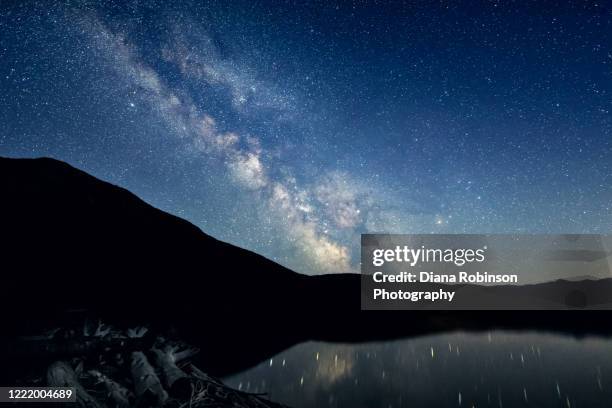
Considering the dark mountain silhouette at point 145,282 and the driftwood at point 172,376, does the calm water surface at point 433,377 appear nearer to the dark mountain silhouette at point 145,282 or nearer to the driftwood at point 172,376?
the dark mountain silhouette at point 145,282

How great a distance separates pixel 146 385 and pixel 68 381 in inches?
71.1

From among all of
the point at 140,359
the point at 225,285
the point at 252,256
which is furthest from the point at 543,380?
the point at 252,256

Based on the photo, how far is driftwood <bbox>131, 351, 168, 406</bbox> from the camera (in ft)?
23.3

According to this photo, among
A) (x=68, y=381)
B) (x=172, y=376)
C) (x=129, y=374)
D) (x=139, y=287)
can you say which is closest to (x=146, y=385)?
(x=172, y=376)

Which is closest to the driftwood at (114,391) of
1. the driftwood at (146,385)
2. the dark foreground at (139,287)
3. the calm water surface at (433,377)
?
the driftwood at (146,385)

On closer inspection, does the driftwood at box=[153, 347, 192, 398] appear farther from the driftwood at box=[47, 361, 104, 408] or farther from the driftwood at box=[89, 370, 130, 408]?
the driftwood at box=[47, 361, 104, 408]

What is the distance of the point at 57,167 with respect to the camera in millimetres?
60625

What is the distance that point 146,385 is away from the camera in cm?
741

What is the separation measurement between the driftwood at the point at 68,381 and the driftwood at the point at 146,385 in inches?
33.0

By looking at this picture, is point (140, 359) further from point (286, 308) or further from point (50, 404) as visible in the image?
point (286, 308)

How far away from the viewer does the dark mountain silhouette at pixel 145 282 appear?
2181 cm

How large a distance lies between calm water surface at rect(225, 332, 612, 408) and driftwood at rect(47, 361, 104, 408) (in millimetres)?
8341

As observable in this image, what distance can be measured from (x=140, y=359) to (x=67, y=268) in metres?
37.1

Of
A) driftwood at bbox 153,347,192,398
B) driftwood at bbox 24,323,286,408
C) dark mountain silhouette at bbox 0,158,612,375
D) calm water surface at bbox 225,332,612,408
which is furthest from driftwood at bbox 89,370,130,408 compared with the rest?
calm water surface at bbox 225,332,612,408
